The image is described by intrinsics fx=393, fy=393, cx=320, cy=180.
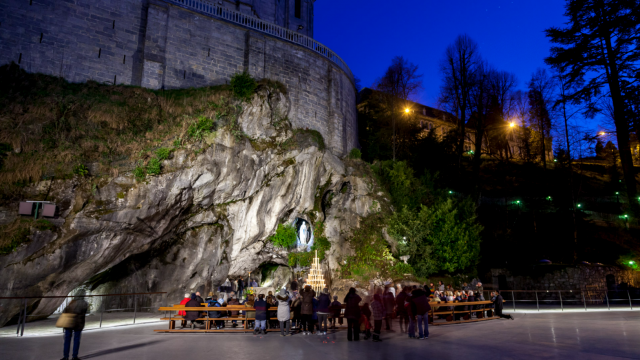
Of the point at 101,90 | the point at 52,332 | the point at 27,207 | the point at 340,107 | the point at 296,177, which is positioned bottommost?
the point at 52,332

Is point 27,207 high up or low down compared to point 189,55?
down

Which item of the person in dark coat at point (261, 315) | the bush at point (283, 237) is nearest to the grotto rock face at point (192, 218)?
the bush at point (283, 237)

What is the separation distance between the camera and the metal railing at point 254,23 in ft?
71.6

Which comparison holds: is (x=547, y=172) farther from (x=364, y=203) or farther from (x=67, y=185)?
(x=67, y=185)

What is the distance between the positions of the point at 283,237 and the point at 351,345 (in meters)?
13.4

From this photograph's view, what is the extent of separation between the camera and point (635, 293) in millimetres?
23641

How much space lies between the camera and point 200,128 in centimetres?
1745

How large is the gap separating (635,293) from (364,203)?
56.7 feet

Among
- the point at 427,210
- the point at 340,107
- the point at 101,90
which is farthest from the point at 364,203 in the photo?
the point at 101,90

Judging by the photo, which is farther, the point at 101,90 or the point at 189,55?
the point at 189,55

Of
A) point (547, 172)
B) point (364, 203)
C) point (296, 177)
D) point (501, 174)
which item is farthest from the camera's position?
point (501, 174)

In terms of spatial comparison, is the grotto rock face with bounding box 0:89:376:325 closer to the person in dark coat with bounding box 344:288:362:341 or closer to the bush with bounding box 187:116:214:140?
the bush with bounding box 187:116:214:140

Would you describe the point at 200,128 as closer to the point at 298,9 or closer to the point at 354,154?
the point at 354,154

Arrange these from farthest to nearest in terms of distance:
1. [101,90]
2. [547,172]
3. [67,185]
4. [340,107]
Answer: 1. [547,172]
2. [340,107]
3. [101,90]
4. [67,185]
